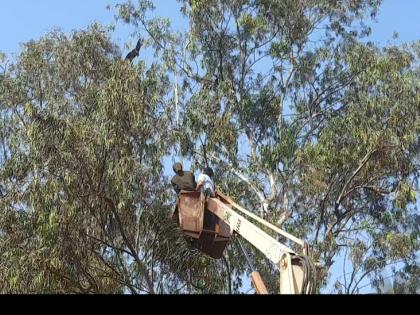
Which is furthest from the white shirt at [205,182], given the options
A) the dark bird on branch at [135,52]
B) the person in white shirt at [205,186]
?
the dark bird on branch at [135,52]

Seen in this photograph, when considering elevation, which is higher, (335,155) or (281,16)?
(281,16)

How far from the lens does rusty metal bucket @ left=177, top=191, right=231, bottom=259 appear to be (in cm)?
918

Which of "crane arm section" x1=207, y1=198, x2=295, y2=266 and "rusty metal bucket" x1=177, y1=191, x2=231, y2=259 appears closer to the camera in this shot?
"crane arm section" x1=207, y1=198, x2=295, y2=266

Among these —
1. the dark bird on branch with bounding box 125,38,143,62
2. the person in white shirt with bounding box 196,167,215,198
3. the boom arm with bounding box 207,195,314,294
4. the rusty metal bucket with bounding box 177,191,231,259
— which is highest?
the dark bird on branch with bounding box 125,38,143,62

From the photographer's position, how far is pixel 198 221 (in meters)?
9.16

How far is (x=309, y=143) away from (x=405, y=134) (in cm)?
222

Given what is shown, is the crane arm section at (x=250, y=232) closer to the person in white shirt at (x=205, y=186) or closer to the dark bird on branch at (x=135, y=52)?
the person in white shirt at (x=205, y=186)

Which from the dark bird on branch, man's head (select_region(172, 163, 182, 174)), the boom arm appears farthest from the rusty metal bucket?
the dark bird on branch

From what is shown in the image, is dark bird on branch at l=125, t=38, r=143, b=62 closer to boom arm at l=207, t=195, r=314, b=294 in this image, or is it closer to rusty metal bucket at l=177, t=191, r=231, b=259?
rusty metal bucket at l=177, t=191, r=231, b=259

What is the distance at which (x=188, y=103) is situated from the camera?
52.2 feet

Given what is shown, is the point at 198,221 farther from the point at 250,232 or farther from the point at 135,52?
the point at 135,52
